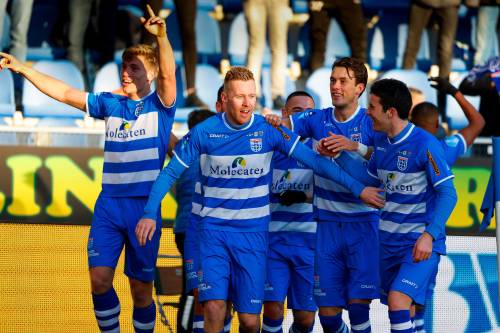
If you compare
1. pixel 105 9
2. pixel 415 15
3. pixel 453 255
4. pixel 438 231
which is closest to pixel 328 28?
pixel 415 15

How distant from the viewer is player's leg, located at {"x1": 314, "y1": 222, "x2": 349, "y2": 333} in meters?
6.59

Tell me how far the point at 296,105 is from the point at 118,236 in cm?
171

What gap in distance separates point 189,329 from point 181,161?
6.32 ft

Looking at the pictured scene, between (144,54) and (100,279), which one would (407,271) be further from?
(144,54)

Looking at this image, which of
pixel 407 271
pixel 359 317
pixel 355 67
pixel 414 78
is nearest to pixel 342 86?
pixel 355 67

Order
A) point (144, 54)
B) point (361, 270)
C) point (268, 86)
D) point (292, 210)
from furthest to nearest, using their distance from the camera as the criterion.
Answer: point (268, 86), point (292, 210), point (144, 54), point (361, 270)

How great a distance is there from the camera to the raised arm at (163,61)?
20.3 ft

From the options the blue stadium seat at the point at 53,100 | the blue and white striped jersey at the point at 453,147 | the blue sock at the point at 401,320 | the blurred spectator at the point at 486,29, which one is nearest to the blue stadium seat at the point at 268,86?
the blue stadium seat at the point at 53,100

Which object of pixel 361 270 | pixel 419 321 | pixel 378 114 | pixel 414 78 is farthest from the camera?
pixel 414 78

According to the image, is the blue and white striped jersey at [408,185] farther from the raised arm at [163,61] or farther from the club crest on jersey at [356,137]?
the raised arm at [163,61]

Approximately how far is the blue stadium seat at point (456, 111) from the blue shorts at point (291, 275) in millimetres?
5181

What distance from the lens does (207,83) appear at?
11.9m

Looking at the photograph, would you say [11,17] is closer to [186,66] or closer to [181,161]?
[186,66]

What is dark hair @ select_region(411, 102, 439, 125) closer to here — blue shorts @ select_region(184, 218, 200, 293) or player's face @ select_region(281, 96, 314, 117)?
player's face @ select_region(281, 96, 314, 117)
